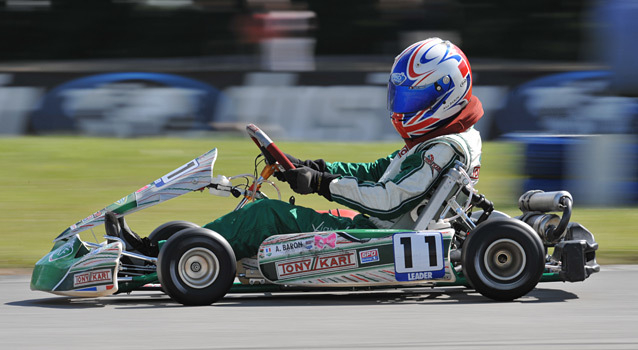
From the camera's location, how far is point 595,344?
3926 millimetres

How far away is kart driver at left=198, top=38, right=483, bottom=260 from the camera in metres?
4.78

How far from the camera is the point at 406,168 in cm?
486

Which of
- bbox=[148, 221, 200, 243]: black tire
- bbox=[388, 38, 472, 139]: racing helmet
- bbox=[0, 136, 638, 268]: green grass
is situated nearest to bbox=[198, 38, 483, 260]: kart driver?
bbox=[388, 38, 472, 139]: racing helmet

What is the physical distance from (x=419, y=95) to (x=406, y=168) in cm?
38

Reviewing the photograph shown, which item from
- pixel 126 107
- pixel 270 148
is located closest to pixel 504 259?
pixel 270 148

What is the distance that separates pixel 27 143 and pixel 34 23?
18.8ft

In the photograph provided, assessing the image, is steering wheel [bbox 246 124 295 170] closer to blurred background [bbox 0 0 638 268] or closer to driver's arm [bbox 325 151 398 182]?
driver's arm [bbox 325 151 398 182]

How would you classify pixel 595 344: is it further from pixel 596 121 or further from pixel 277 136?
pixel 277 136

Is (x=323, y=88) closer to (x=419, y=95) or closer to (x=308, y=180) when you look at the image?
(x=419, y=95)

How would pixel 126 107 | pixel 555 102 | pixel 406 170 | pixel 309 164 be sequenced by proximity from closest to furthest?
pixel 406 170 → pixel 309 164 → pixel 555 102 → pixel 126 107

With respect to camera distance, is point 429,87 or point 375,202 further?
point 429,87

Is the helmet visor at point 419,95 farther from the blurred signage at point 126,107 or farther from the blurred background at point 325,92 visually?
the blurred signage at point 126,107

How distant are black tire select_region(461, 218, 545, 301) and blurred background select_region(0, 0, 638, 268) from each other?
3295 millimetres

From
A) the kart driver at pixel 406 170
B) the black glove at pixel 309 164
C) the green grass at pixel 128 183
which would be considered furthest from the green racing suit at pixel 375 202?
the green grass at pixel 128 183
